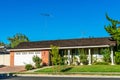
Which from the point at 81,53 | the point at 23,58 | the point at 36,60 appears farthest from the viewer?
the point at 23,58

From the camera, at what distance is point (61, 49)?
146 ft

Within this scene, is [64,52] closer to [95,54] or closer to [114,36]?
[95,54]

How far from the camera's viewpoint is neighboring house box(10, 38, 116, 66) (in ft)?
138

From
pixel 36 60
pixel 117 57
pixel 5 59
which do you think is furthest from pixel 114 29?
pixel 5 59

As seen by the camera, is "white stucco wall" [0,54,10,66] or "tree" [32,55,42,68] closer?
"tree" [32,55,42,68]

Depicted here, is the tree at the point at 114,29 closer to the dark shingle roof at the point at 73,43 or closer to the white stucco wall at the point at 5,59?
the dark shingle roof at the point at 73,43

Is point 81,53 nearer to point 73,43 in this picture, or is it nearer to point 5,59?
point 73,43

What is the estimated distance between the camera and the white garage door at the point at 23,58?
45344 millimetres

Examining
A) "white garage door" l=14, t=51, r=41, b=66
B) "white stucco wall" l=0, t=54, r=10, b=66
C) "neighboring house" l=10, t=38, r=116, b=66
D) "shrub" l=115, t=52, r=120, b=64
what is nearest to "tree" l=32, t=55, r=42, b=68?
"neighboring house" l=10, t=38, r=116, b=66

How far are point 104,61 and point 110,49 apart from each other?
1.87 meters

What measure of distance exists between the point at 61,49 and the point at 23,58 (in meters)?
6.12

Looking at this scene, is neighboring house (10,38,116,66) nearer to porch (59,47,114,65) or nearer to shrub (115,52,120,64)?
porch (59,47,114,65)

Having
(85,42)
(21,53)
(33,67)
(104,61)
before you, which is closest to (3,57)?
(21,53)

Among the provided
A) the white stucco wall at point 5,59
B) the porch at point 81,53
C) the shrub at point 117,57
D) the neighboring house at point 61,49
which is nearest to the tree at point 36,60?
the neighboring house at point 61,49
